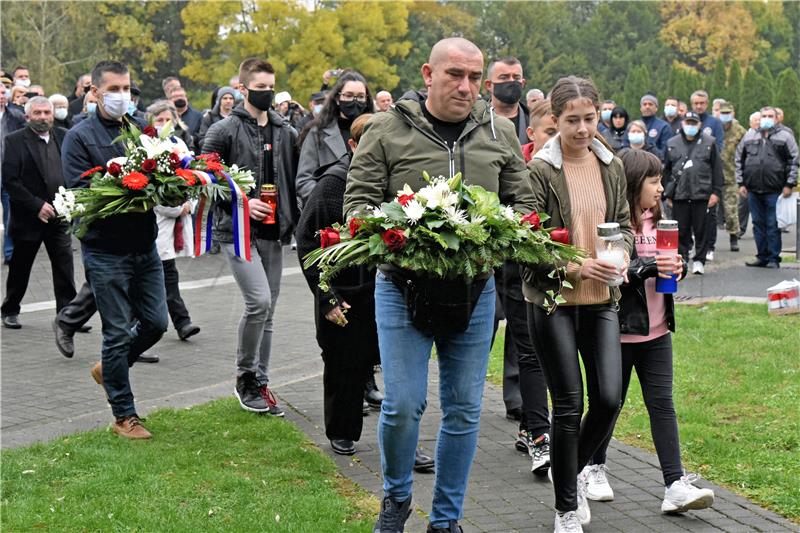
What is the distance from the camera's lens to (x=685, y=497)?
18.4ft

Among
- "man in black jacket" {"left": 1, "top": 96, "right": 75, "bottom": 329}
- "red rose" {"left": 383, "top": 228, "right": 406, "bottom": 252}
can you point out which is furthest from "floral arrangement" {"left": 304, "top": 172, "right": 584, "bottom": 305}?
"man in black jacket" {"left": 1, "top": 96, "right": 75, "bottom": 329}

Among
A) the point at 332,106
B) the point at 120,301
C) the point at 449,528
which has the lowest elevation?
the point at 449,528

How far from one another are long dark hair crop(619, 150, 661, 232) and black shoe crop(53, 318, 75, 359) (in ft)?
18.8

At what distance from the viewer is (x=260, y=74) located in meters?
7.96

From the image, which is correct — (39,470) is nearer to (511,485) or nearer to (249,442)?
(249,442)

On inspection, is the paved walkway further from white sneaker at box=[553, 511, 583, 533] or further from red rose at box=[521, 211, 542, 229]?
red rose at box=[521, 211, 542, 229]

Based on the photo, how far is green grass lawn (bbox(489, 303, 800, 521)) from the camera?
20.9ft

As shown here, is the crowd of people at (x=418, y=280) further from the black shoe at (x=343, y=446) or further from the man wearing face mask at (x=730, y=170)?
the man wearing face mask at (x=730, y=170)

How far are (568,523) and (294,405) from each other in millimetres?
3280

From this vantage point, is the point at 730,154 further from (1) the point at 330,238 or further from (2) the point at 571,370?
(1) the point at 330,238

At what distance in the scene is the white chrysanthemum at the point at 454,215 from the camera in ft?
15.0

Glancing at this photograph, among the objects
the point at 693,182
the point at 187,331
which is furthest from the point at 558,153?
the point at 693,182

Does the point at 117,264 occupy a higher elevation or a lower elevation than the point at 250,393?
higher

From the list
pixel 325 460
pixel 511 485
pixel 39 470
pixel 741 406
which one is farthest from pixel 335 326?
pixel 741 406
